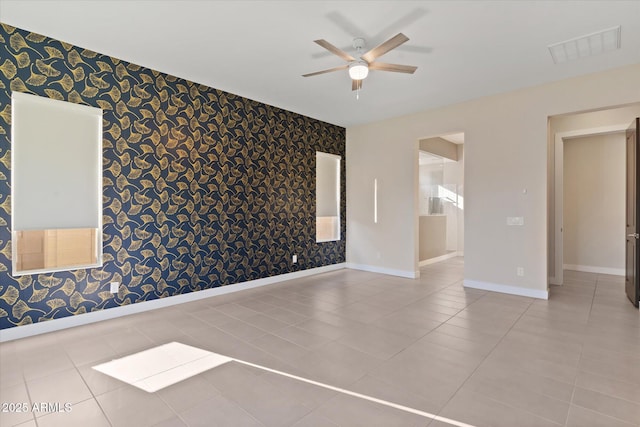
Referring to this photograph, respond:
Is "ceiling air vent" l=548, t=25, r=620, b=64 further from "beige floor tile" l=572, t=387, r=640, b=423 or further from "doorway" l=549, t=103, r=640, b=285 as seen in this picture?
"beige floor tile" l=572, t=387, r=640, b=423

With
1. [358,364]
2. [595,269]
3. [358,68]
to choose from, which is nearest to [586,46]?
[358,68]

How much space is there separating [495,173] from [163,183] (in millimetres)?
4823

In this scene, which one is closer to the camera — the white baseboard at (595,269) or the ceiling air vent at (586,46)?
the ceiling air vent at (586,46)

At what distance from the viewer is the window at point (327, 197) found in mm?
6352

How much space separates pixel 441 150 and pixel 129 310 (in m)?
7.49

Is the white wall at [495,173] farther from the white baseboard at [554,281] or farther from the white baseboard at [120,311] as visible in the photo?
the white baseboard at [120,311]

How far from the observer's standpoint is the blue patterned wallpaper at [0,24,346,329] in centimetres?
314

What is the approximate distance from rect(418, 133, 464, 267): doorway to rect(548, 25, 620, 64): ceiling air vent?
3.70m

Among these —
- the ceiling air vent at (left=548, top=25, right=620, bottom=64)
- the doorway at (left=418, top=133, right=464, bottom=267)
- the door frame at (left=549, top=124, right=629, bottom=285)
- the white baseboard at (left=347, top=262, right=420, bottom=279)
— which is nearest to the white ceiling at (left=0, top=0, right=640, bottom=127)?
the ceiling air vent at (left=548, top=25, right=620, bottom=64)

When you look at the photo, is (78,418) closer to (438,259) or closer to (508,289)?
(508,289)

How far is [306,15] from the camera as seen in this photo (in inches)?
111

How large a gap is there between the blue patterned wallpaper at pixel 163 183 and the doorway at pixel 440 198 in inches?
132

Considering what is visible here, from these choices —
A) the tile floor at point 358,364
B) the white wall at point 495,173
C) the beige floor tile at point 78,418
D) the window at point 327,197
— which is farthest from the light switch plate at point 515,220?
the beige floor tile at point 78,418

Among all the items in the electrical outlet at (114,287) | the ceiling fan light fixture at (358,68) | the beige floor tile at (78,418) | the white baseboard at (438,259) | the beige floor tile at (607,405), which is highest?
the ceiling fan light fixture at (358,68)
